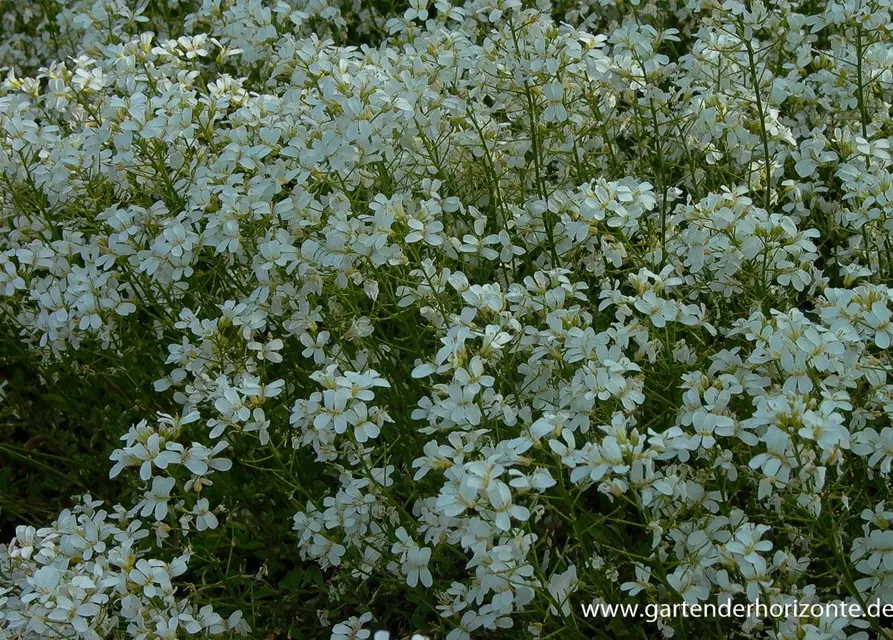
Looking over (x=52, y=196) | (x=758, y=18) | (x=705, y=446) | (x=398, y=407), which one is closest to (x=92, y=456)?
(x=52, y=196)

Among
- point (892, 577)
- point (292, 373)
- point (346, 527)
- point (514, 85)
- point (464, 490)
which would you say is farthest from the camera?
point (292, 373)

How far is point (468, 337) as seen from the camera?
3.36 meters

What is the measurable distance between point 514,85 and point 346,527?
1943mm

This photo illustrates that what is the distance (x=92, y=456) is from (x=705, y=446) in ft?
11.5

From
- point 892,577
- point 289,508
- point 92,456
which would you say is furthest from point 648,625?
Result: point 92,456

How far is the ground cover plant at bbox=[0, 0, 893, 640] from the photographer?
3223 mm

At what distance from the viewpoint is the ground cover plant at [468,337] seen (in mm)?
3223

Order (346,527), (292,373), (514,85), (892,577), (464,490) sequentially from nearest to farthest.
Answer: (464,490), (892,577), (346,527), (514,85), (292,373)

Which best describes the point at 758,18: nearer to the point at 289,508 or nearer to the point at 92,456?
the point at 289,508

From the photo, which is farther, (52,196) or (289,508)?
(52,196)

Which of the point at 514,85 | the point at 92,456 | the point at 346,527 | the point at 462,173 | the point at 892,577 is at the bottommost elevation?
the point at 92,456

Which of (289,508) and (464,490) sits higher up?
(464,490)

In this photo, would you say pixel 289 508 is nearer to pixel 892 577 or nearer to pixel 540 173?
pixel 540 173

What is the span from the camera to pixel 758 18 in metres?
4.03
